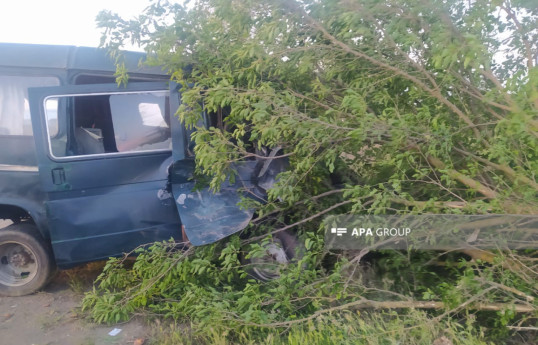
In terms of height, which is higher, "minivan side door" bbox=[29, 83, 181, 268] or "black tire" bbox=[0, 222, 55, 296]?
"minivan side door" bbox=[29, 83, 181, 268]

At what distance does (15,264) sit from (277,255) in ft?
8.46

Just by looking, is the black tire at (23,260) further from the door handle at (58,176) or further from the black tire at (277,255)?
the black tire at (277,255)

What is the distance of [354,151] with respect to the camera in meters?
3.92

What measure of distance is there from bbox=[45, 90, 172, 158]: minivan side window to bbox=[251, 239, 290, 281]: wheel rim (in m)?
1.36

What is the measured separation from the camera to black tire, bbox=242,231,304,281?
416cm

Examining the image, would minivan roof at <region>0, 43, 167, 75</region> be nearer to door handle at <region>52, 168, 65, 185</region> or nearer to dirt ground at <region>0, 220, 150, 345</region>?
door handle at <region>52, 168, 65, 185</region>

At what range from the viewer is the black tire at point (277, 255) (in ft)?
13.6

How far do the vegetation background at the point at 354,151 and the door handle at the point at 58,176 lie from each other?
0.87m

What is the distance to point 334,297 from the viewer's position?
11.6ft
